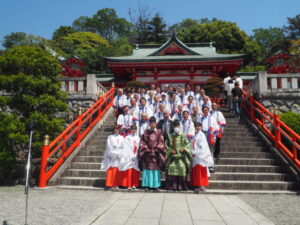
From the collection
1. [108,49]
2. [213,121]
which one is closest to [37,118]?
[213,121]

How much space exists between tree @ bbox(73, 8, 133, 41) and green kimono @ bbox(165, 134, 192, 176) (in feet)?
149

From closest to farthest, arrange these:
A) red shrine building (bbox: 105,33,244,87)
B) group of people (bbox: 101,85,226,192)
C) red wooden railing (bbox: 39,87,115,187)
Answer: group of people (bbox: 101,85,226,192) → red wooden railing (bbox: 39,87,115,187) → red shrine building (bbox: 105,33,244,87)

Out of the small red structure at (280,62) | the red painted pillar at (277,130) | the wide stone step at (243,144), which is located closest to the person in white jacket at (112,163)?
the wide stone step at (243,144)

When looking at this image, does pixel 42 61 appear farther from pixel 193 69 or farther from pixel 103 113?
pixel 193 69

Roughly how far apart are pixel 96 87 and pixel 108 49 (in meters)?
20.3

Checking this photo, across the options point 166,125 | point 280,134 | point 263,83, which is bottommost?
point 280,134

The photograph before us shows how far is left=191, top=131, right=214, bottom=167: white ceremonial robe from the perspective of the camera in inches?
224

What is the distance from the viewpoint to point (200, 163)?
225 inches

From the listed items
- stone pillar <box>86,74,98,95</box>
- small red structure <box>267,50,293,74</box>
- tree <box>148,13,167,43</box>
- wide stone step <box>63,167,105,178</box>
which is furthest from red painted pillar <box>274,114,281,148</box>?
tree <box>148,13,167,43</box>

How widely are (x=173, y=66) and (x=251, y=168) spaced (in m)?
10.6

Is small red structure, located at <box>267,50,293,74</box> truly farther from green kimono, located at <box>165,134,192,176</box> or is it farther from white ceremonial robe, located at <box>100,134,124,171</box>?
white ceremonial robe, located at <box>100,134,124,171</box>

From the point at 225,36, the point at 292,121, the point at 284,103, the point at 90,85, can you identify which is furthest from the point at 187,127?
the point at 225,36

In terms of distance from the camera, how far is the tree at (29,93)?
7027 mm

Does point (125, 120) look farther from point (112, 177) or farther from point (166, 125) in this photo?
point (112, 177)
